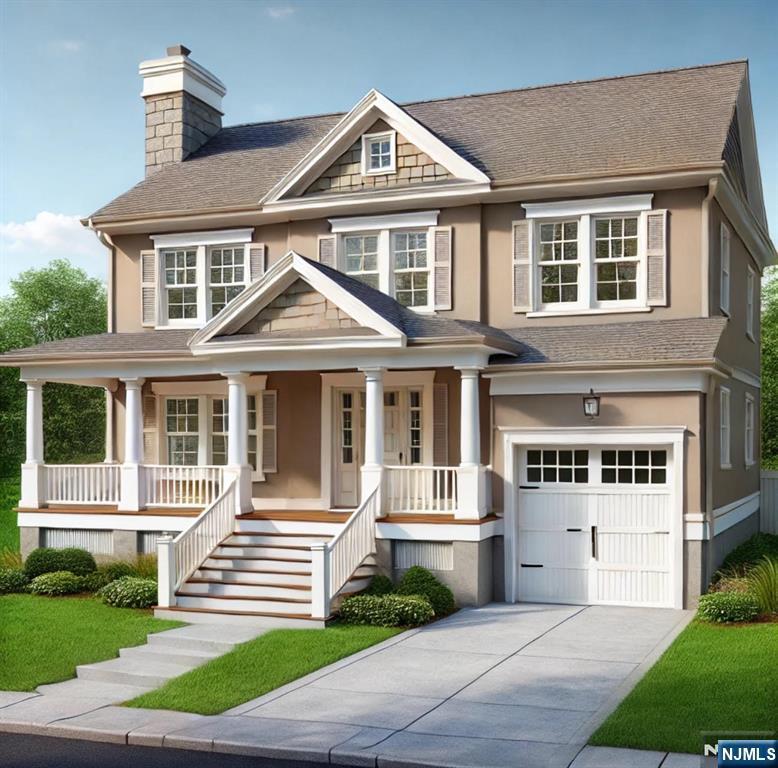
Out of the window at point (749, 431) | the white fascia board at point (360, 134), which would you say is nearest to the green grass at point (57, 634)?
the white fascia board at point (360, 134)

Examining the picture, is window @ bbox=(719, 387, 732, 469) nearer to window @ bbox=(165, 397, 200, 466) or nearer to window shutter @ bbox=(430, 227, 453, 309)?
window shutter @ bbox=(430, 227, 453, 309)

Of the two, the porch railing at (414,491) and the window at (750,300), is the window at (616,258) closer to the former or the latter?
the porch railing at (414,491)

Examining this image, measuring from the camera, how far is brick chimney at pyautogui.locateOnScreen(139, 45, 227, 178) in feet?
75.9

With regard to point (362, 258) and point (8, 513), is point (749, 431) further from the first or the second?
point (8, 513)

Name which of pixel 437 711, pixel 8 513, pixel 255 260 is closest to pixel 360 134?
pixel 255 260

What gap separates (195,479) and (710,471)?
9088 millimetres

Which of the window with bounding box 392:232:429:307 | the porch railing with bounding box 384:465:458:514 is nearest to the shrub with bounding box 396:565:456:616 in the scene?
the porch railing with bounding box 384:465:458:514

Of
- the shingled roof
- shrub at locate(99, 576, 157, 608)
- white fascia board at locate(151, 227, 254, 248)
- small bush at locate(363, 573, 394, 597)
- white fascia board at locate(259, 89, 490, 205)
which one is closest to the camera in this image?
small bush at locate(363, 573, 394, 597)

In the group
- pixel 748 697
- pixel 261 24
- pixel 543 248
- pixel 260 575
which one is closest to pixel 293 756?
pixel 748 697

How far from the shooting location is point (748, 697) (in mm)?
10617

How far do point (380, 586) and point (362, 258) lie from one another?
6.64 metres

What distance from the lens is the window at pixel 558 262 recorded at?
18469mm

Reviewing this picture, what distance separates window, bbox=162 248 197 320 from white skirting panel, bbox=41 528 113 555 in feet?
15.6

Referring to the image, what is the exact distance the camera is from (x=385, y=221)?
19359mm
